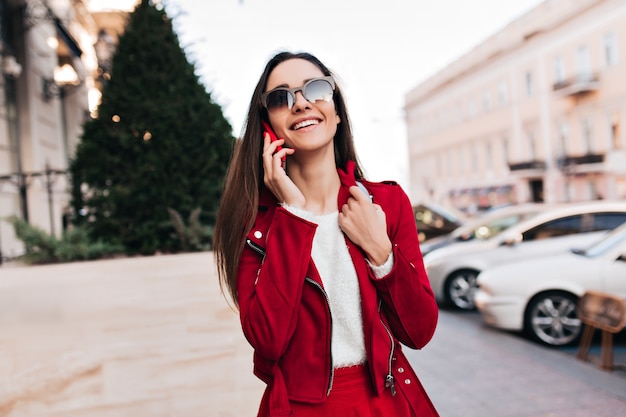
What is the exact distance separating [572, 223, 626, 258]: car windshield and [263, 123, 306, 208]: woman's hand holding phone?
6.61 metres

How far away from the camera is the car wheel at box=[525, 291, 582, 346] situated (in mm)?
7172

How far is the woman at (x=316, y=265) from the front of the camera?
157cm

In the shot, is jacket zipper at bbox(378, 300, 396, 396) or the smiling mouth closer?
jacket zipper at bbox(378, 300, 396, 396)

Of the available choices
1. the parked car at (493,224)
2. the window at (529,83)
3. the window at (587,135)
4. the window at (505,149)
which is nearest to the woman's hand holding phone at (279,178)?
the parked car at (493,224)

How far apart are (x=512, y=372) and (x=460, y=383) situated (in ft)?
2.32

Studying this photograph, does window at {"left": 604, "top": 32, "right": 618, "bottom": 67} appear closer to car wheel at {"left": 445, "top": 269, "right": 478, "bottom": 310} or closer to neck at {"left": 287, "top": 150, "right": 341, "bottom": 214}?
car wheel at {"left": 445, "top": 269, "right": 478, "bottom": 310}

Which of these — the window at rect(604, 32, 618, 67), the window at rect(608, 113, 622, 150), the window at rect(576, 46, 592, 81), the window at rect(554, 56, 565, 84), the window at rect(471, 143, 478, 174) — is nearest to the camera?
the window at rect(604, 32, 618, 67)

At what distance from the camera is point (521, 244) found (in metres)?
9.23

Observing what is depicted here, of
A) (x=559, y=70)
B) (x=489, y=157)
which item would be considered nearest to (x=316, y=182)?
(x=559, y=70)

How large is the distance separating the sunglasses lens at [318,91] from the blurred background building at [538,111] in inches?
1437

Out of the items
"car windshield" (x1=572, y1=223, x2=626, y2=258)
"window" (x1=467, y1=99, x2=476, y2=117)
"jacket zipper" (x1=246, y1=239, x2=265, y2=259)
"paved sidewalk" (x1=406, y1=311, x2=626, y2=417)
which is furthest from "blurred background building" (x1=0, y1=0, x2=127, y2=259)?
"window" (x1=467, y1=99, x2=476, y2=117)

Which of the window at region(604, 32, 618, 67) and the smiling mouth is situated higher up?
the window at region(604, 32, 618, 67)

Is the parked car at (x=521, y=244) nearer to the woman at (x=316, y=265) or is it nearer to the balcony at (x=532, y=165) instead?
the woman at (x=316, y=265)

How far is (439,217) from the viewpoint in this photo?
15.3 meters
